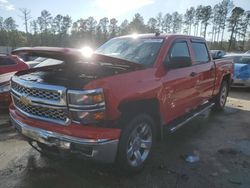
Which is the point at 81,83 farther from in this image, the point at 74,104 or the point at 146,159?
the point at 146,159

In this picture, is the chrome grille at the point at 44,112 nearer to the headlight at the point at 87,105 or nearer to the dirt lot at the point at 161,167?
the headlight at the point at 87,105

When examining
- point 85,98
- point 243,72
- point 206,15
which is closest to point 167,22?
point 206,15

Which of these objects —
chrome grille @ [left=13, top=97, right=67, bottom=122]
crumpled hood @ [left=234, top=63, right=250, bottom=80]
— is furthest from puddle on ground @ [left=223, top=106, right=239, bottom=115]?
chrome grille @ [left=13, top=97, right=67, bottom=122]

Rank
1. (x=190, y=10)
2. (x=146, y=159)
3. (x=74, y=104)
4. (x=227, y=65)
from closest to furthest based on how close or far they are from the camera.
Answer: (x=74, y=104), (x=146, y=159), (x=227, y=65), (x=190, y=10)

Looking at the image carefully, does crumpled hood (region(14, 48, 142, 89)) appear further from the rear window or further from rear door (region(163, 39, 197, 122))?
the rear window

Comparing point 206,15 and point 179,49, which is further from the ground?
point 206,15

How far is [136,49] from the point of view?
14.5 ft

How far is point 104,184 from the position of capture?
3387 millimetres

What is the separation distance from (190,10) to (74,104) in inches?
3166

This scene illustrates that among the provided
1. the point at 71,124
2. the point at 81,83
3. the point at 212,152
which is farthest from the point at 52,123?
the point at 212,152

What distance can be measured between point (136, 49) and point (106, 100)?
1674 millimetres

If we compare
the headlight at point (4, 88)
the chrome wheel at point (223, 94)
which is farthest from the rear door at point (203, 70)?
the headlight at point (4, 88)

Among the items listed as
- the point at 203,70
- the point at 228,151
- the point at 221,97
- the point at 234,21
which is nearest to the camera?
the point at 228,151

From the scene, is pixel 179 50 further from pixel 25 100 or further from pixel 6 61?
pixel 6 61
